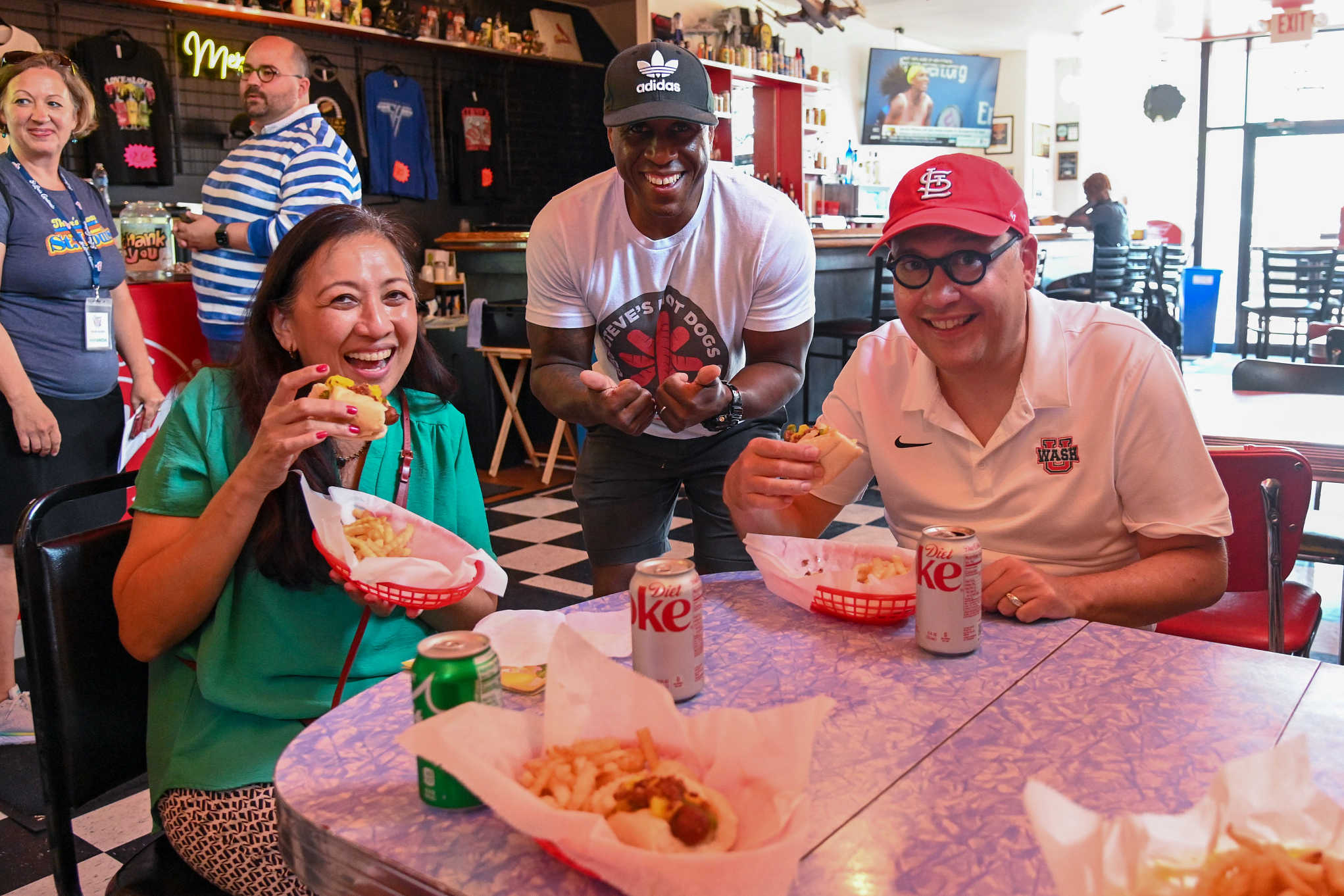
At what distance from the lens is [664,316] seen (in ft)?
8.36

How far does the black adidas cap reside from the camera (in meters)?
2.29

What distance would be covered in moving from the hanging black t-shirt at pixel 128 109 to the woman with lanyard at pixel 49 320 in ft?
10.7

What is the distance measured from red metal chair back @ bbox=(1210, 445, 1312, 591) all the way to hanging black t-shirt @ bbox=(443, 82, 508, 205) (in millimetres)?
7302

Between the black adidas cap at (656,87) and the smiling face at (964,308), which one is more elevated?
the black adidas cap at (656,87)

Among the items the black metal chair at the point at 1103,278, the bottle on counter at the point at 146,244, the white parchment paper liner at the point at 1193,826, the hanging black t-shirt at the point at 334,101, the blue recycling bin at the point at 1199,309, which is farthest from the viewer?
the blue recycling bin at the point at 1199,309

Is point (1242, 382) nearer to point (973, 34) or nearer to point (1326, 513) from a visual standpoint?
point (1326, 513)

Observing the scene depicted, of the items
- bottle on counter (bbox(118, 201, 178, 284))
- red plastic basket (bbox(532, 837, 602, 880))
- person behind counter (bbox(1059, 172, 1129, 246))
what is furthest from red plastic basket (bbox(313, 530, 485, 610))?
person behind counter (bbox(1059, 172, 1129, 246))

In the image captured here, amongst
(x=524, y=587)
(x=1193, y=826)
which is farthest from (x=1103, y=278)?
(x=1193, y=826)

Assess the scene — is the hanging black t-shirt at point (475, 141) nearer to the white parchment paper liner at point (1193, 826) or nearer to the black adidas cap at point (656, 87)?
the black adidas cap at point (656, 87)

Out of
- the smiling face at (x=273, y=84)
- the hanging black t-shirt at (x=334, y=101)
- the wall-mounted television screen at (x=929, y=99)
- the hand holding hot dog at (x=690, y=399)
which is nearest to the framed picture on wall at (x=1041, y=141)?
the wall-mounted television screen at (x=929, y=99)

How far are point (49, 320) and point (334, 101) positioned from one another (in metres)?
4.77

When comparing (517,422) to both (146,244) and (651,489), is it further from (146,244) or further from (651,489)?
(651,489)

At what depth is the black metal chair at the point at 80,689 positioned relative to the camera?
144 centimetres

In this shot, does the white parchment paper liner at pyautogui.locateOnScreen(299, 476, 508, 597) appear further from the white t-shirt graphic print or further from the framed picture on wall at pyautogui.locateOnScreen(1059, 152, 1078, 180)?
the framed picture on wall at pyautogui.locateOnScreen(1059, 152, 1078, 180)
